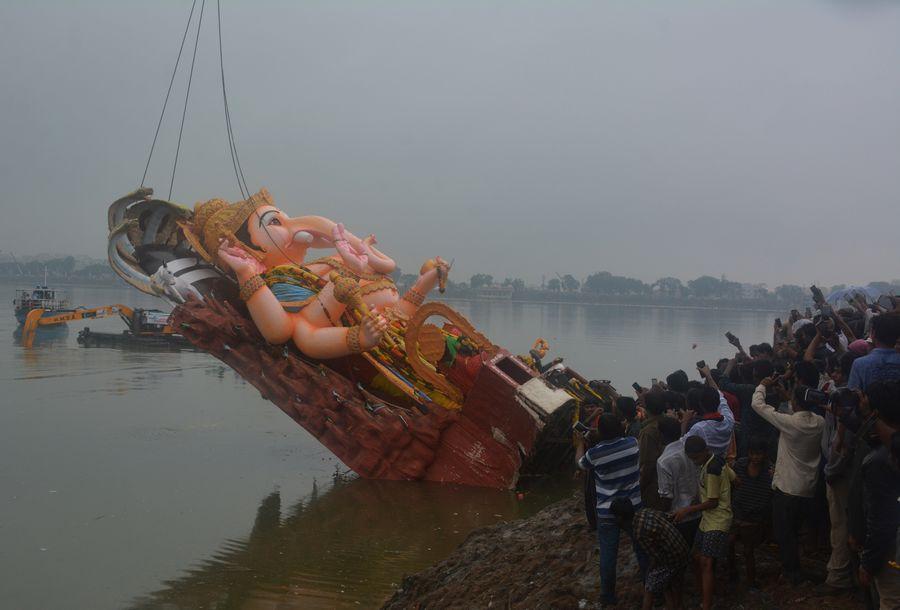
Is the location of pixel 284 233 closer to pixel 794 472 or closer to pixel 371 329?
pixel 371 329

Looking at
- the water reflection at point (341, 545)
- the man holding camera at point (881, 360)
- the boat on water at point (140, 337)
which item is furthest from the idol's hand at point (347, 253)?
the boat on water at point (140, 337)

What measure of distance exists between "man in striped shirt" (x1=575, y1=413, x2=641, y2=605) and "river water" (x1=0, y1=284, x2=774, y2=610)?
115 inches

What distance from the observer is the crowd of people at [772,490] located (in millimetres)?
3668

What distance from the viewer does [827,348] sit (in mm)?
6754

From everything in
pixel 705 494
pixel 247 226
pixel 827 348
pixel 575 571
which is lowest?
pixel 575 571

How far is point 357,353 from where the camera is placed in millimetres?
10617

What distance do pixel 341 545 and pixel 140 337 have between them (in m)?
24.7

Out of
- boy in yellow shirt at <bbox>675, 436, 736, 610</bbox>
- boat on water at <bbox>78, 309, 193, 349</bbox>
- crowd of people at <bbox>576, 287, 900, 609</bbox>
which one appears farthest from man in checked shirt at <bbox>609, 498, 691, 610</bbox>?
boat on water at <bbox>78, 309, 193, 349</bbox>

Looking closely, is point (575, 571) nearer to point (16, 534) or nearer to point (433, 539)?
point (433, 539)

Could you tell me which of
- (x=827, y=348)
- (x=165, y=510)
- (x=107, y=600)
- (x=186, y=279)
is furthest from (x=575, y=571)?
(x=186, y=279)

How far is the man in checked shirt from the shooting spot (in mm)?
4234

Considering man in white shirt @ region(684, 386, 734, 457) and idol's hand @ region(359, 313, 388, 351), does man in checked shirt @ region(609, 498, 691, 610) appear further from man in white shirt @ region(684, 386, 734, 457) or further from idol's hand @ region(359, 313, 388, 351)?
idol's hand @ region(359, 313, 388, 351)

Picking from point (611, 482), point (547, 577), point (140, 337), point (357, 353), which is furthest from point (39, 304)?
point (611, 482)

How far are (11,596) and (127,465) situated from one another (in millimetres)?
4881
